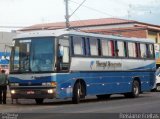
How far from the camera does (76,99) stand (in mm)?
24203

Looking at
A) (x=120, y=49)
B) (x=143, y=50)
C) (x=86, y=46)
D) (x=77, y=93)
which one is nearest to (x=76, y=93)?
(x=77, y=93)

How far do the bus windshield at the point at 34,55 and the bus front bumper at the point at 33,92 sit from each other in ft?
2.76

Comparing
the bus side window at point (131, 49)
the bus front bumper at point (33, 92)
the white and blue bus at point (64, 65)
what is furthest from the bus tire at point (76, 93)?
the bus side window at point (131, 49)

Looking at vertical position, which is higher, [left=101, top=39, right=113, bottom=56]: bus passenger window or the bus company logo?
[left=101, top=39, right=113, bottom=56]: bus passenger window

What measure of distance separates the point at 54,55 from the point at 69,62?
103 centimetres

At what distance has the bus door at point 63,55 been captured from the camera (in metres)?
23.1

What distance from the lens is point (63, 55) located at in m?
23.3

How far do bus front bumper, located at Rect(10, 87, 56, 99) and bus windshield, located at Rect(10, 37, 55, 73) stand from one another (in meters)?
0.84

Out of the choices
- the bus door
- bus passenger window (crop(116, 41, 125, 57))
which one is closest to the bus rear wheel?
the bus door

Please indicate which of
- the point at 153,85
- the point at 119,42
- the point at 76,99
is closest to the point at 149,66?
the point at 153,85

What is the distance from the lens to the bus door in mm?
23062

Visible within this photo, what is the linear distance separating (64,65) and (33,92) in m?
1.85

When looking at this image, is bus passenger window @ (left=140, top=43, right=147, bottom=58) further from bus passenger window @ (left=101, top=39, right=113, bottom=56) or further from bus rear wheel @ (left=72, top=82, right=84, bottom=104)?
bus rear wheel @ (left=72, top=82, right=84, bottom=104)

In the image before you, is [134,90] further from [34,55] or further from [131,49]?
[34,55]
